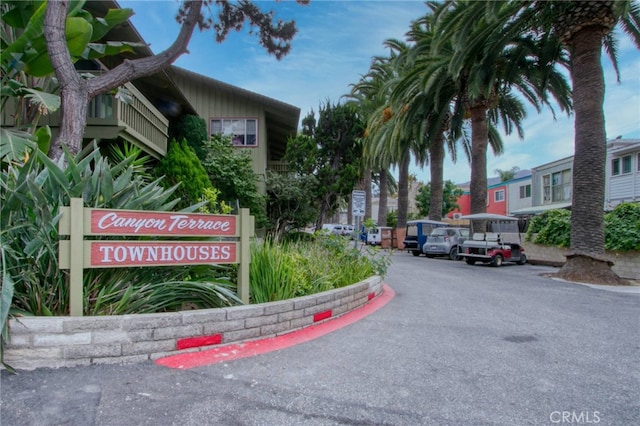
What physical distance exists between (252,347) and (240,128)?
14676mm

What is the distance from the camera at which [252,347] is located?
461cm

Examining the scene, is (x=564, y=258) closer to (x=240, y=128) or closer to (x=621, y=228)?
(x=621, y=228)

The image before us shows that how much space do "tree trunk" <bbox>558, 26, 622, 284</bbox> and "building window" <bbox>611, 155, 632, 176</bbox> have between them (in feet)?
48.7

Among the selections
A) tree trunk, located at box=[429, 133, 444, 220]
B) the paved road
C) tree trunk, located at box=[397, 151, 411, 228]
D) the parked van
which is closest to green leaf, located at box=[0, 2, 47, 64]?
the paved road

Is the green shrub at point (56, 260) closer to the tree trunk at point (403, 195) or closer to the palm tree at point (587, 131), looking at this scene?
the palm tree at point (587, 131)

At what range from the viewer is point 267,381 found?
370cm

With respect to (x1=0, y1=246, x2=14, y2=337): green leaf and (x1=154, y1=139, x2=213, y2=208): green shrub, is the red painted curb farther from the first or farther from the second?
(x1=154, y1=139, x2=213, y2=208): green shrub

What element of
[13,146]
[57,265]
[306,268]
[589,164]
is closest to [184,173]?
[13,146]

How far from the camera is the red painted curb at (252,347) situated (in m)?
4.09

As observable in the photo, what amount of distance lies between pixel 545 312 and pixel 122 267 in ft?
22.8

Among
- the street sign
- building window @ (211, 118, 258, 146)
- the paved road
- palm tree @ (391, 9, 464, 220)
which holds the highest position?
palm tree @ (391, 9, 464, 220)

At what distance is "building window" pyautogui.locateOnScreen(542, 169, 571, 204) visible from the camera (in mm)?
28166

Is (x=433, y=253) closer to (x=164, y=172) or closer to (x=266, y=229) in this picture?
(x=266, y=229)

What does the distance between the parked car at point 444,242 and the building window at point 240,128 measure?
10.2 m
